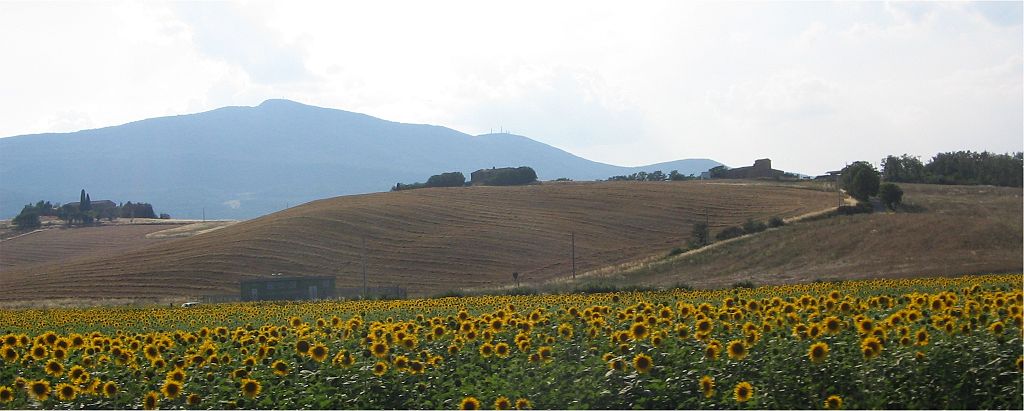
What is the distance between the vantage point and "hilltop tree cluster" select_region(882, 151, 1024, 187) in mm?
12242

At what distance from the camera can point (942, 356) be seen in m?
8.99

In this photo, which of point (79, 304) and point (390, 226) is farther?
point (390, 226)

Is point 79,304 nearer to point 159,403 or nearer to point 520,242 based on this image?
point 520,242

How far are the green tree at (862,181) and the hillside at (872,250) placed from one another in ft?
4.79

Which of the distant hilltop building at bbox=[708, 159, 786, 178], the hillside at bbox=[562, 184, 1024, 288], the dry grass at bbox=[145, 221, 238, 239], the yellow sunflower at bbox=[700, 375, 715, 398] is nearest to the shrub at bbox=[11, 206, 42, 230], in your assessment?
the dry grass at bbox=[145, 221, 238, 239]

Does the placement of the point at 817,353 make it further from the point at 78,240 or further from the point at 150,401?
the point at 78,240

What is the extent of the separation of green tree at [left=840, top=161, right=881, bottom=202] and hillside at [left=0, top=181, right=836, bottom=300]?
514cm

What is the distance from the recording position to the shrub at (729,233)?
2955 inches

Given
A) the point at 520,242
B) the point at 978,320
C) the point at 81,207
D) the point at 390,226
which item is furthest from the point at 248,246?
the point at 978,320

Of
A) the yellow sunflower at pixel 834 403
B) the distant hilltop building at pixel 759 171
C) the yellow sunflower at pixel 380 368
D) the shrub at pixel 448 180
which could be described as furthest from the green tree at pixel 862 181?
the shrub at pixel 448 180

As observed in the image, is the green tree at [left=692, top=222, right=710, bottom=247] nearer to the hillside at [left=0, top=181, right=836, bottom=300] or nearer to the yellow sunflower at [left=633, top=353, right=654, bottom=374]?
the hillside at [left=0, top=181, right=836, bottom=300]

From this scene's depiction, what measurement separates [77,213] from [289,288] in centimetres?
7575

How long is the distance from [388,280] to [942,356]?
6091 cm

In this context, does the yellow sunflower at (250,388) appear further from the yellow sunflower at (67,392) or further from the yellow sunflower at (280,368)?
the yellow sunflower at (67,392)
